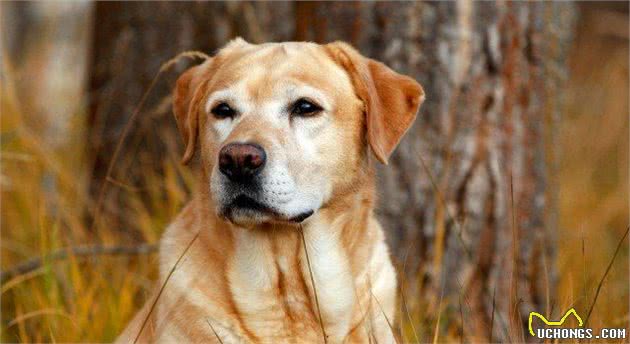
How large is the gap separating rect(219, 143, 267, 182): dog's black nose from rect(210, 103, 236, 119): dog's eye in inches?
15.7

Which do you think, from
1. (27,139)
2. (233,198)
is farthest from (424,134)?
(27,139)

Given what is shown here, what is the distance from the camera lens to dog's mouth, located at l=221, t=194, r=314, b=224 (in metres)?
3.19

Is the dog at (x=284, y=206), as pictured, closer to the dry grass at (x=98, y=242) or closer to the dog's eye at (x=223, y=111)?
the dog's eye at (x=223, y=111)

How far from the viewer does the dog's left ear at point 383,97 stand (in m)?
3.51

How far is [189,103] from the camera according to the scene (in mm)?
3678

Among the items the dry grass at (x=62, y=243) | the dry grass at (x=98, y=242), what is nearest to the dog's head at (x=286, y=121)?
the dry grass at (x=98, y=242)

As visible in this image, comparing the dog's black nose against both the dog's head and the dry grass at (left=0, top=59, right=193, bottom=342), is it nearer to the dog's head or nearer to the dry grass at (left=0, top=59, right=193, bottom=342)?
the dog's head

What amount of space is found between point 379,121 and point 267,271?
718 millimetres

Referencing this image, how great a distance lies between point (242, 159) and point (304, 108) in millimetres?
458

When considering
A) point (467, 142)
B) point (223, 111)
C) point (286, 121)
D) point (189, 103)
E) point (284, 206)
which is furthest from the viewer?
point (467, 142)

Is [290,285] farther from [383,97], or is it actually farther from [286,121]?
[383,97]

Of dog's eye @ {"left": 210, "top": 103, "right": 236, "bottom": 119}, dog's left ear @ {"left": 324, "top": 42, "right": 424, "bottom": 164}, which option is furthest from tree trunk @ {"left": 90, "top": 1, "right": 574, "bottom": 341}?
dog's eye @ {"left": 210, "top": 103, "right": 236, "bottom": 119}

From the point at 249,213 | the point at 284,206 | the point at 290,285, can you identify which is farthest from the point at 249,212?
the point at 290,285

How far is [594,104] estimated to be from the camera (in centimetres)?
898
